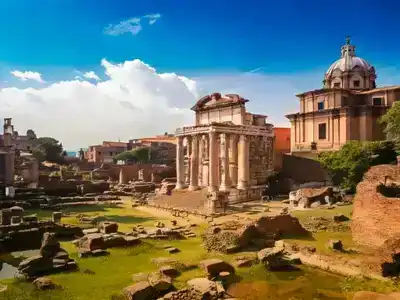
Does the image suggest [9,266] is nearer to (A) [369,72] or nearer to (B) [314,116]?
(B) [314,116]

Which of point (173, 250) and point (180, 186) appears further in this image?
point (180, 186)

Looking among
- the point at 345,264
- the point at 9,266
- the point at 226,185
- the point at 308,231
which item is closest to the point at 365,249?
the point at 345,264

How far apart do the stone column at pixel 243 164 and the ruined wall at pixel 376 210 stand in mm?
20832

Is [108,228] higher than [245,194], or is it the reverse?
[245,194]

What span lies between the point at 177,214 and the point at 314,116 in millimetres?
22618

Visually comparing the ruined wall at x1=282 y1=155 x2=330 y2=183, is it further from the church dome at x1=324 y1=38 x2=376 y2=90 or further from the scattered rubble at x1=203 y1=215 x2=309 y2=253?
the scattered rubble at x1=203 y1=215 x2=309 y2=253

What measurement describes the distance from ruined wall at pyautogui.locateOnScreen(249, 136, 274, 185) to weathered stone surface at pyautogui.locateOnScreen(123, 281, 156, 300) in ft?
103

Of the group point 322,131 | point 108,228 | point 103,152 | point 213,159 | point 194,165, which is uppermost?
point 322,131

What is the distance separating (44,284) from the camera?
1219cm

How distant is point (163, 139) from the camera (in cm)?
10525

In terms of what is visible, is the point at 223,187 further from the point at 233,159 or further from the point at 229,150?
the point at 229,150

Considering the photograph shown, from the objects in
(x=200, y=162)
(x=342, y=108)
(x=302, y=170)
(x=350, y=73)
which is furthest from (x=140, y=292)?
(x=350, y=73)

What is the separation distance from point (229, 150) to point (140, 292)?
3291 centimetres

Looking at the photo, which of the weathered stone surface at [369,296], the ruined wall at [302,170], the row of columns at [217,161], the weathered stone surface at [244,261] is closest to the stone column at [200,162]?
the row of columns at [217,161]
